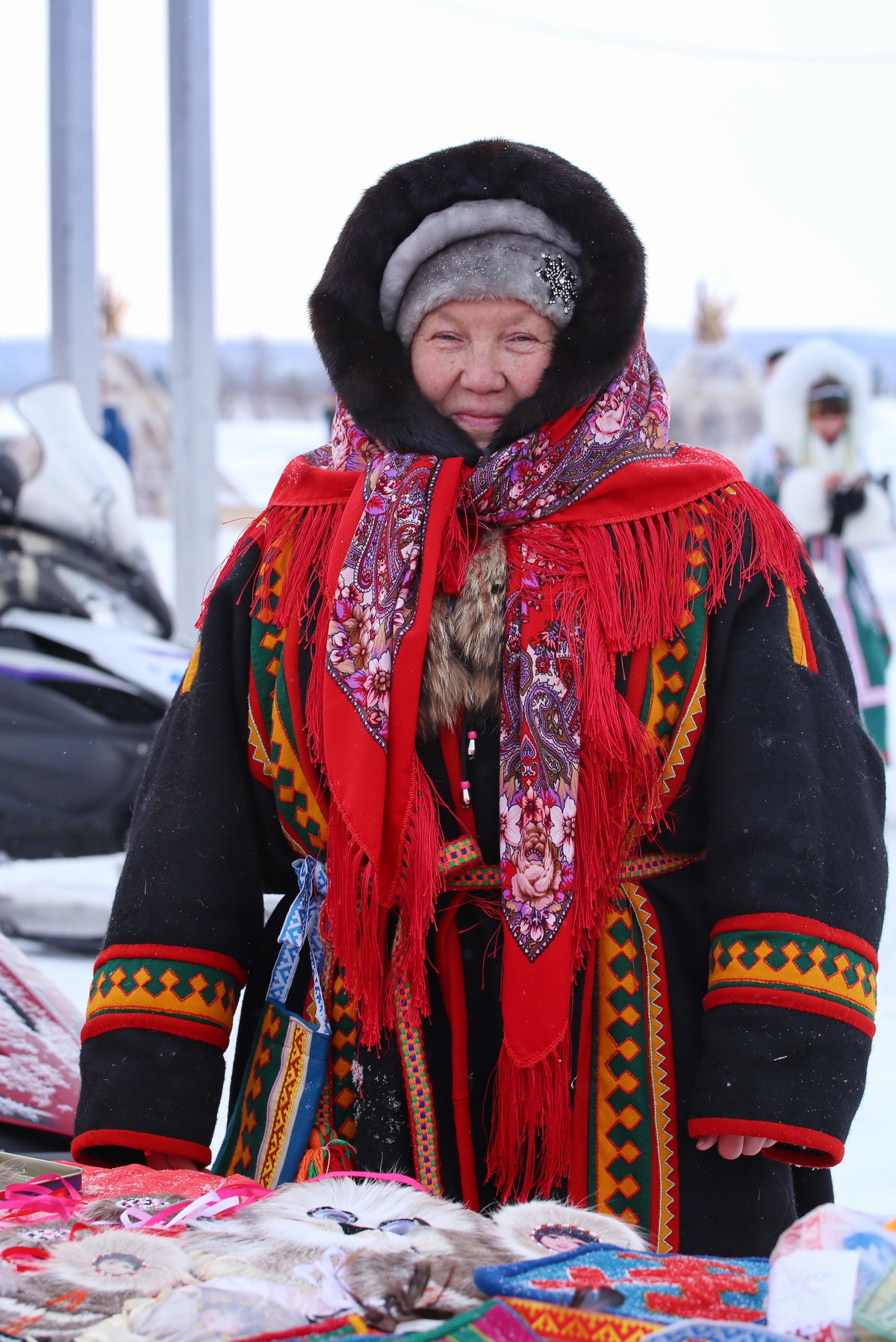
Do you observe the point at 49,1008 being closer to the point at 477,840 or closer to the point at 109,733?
the point at 477,840

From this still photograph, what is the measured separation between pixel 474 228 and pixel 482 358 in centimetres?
14

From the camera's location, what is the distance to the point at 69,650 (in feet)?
12.6

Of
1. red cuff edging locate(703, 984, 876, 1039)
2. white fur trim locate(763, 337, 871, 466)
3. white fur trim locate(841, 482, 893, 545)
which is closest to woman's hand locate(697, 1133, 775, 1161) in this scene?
red cuff edging locate(703, 984, 876, 1039)

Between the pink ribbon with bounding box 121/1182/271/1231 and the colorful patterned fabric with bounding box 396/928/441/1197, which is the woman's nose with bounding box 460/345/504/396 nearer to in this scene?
the colorful patterned fabric with bounding box 396/928/441/1197

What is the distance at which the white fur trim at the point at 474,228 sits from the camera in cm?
148

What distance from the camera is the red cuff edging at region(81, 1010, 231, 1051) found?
1355mm

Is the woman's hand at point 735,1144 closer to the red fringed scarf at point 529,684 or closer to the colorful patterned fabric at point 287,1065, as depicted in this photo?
the red fringed scarf at point 529,684

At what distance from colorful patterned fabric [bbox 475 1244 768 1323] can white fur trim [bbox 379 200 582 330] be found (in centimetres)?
105

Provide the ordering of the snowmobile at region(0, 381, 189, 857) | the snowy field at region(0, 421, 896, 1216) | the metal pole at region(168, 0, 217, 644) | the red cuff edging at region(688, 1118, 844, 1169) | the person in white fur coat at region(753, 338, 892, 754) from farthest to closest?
the person in white fur coat at region(753, 338, 892, 754)
the metal pole at region(168, 0, 217, 644)
the snowmobile at region(0, 381, 189, 857)
the snowy field at region(0, 421, 896, 1216)
the red cuff edging at region(688, 1118, 844, 1169)

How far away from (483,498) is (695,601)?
9.7 inches

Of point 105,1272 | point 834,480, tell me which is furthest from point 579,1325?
point 834,480

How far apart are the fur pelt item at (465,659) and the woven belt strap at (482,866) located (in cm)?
12

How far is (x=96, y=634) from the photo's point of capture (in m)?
3.88

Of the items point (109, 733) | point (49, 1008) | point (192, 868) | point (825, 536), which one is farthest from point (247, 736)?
point (825, 536)
